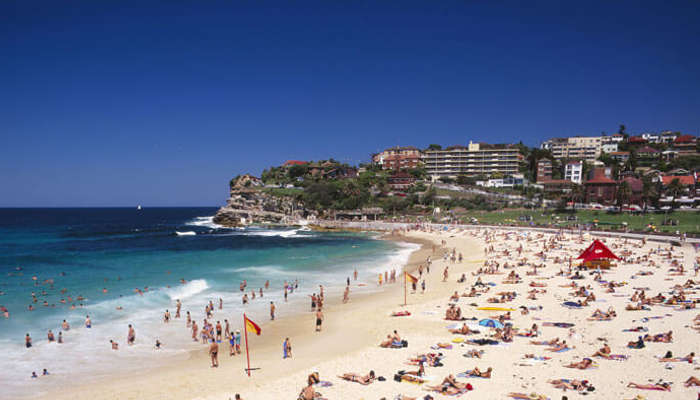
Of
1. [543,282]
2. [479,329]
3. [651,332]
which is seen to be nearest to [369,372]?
[479,329]

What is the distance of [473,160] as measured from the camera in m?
117

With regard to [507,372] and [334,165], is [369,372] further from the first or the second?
[334,165]

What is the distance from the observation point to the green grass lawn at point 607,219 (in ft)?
161

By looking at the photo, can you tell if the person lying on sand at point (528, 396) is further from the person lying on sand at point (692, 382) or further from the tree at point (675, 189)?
the tree at point (675, 189)

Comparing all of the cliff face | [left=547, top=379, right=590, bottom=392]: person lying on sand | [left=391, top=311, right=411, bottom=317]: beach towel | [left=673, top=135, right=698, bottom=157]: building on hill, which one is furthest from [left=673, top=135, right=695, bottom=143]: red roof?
[left=547, top=379, right=590, bottom=392]: person lying on sand

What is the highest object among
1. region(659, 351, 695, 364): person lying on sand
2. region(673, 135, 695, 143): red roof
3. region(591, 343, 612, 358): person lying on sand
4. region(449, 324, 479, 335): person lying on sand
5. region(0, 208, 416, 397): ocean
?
region(673, 135, 695, 143): red roof

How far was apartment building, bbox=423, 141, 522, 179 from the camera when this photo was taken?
373ft

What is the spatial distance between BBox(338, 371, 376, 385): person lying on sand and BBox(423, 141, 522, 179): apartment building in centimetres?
10558

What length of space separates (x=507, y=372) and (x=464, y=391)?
2094 millimetres

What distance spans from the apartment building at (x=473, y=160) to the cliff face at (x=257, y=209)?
143 ft

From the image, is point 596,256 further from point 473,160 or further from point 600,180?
point 473,160

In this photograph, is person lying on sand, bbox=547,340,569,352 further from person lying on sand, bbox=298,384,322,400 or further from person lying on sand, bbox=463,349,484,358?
person lying on sand, bbox=298,384,322,400

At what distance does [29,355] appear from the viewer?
1598cm

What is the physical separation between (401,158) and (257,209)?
51867 mm
